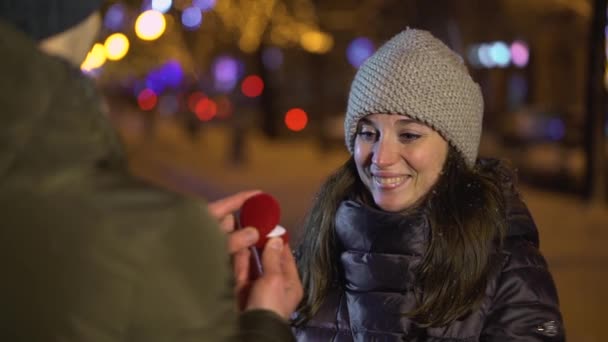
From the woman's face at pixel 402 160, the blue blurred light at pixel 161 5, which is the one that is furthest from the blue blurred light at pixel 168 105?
the woman's face at pixel 402 160

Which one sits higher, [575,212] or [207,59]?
[207,59]

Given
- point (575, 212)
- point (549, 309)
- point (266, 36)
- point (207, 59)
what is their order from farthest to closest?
point (207, 59) < point (266, 36) < point (575, 212) < point (549, 309)

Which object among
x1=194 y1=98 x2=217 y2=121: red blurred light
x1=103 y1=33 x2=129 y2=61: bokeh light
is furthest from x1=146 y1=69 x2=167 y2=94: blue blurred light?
x1=103 y1=33 x2=129 y2=61: bokeh light

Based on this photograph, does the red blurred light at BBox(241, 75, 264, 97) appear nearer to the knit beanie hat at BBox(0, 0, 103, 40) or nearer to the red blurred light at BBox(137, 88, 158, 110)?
the red blurred light at BBox(137, 88, 158, 110)

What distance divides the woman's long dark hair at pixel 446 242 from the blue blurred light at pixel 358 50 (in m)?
21.3

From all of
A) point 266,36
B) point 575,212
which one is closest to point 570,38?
point 266,36

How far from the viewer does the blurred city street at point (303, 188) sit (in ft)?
27.9

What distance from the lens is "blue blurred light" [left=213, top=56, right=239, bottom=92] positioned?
85.6ft

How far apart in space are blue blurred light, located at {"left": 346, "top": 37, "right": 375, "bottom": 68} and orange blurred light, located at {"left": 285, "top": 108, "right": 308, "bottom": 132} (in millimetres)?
2632

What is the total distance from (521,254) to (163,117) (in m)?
47.2

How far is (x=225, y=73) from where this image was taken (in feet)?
93.4

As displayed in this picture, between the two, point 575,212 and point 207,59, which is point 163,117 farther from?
point 575,212

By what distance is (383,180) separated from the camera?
3.06 metres

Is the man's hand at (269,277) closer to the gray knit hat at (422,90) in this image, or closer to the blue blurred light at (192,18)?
the gray knit hat at (422,90)
